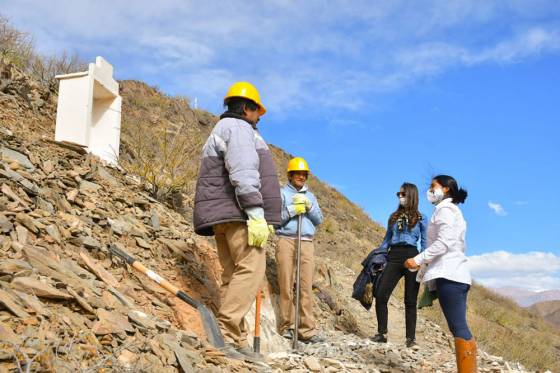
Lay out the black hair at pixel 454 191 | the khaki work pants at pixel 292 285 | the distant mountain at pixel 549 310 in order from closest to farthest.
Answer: the black hair at pixel 454 191 < the khaki work pants at pixel 292 285 < the distant mountain at pixel 549 310

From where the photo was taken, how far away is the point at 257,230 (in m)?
4.30

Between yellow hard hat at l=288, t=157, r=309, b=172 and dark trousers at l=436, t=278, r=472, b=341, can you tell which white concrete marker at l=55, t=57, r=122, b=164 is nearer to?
yellow hard hat at l=288, t=157, r=309, b=172

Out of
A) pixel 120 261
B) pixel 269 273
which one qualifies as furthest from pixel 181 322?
pixel 269 273

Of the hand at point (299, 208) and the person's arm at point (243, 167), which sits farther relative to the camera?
the hand at point (299, 208)

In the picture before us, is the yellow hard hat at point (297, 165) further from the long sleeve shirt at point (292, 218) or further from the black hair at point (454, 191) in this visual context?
the black hair at point (454, 191)

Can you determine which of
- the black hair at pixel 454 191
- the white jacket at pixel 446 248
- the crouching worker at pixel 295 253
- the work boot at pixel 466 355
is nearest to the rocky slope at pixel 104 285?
the crouching worker at pixel 295 253

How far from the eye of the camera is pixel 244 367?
399 centimetres

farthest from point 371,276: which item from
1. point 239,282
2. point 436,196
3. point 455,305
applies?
point 239,282

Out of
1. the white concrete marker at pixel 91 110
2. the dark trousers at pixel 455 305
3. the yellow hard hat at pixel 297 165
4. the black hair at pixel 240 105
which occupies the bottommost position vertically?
the dark trousers at pixel 455 305

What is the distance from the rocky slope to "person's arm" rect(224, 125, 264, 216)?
1175 millimetres

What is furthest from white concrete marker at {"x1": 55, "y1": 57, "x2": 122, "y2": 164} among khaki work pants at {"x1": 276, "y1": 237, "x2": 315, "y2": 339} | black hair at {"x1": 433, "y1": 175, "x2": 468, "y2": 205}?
black hair at {"x1": 433, "y1": 175, "x2": 468, "y2": 205}

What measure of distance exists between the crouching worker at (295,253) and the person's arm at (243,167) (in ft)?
5.78

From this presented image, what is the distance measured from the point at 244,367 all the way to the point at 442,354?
3.55 metres

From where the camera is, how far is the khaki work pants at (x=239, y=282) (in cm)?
437
